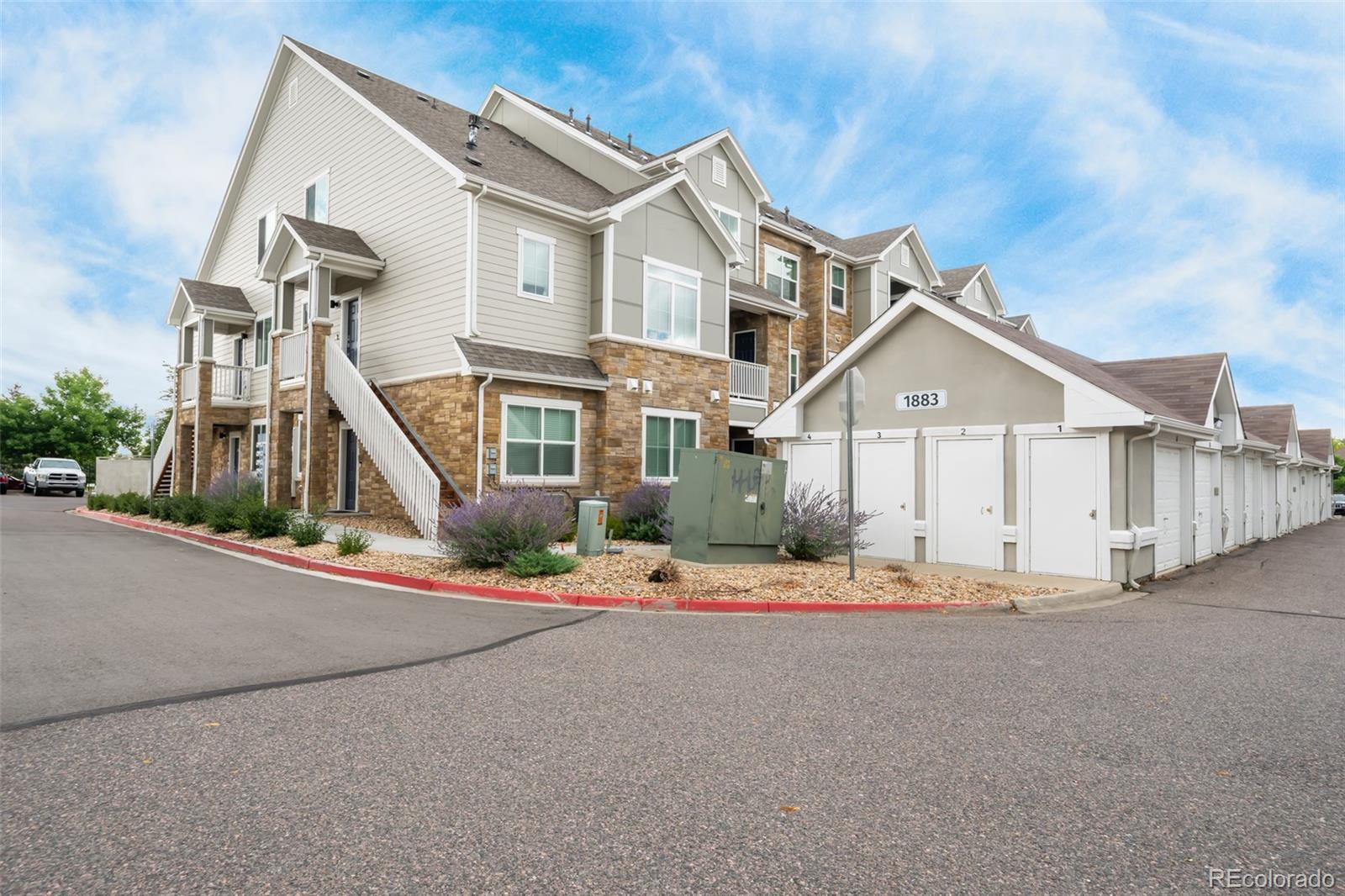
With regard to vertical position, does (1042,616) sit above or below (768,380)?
below

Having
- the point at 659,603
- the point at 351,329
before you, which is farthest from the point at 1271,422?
the point at 351,329

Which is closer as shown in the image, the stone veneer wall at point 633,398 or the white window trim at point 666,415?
the stone veneer wall at point 633,398

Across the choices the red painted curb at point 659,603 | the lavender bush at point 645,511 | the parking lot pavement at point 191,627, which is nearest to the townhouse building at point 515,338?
the lavender bush at point 645,511

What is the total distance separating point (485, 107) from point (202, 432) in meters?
12.9

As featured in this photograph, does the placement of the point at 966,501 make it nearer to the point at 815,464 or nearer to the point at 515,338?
the point at 815,464

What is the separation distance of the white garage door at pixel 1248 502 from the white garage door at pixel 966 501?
12234 mm

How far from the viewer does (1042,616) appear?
9422 mm

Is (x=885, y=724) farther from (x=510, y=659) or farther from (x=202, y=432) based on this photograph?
(x=202, y=432)

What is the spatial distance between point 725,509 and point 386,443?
7698 millimetres

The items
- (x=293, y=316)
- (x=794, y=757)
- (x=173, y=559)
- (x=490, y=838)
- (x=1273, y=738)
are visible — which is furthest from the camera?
(x=293, y=316)

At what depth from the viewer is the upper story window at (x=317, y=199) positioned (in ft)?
70.7

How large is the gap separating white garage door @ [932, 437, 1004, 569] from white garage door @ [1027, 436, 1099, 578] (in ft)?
1.84

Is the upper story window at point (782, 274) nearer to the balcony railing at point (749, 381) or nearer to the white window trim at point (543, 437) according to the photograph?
the balcony railing at point (749, 381)

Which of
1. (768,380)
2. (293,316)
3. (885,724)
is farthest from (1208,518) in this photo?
(293,316)
